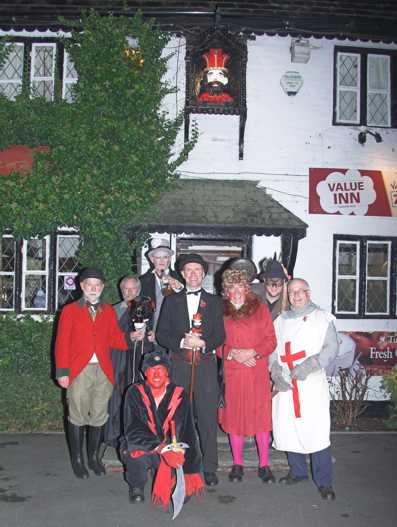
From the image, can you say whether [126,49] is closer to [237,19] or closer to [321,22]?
[237,19]

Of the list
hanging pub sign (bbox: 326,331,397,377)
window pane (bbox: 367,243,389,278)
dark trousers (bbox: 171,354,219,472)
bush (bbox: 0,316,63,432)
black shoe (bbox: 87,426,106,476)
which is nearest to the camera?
dark trousers (bbox: 171,354,219,472)

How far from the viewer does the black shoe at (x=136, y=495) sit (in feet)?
15.5

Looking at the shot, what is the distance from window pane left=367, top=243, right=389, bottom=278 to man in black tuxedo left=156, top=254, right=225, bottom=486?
16.2 feet

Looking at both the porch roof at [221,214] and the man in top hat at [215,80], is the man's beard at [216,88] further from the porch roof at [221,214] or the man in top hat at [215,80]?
the porch roof at [221,214]

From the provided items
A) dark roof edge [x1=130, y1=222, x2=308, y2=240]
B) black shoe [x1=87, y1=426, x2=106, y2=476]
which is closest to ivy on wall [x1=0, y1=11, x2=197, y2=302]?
dark roof edge [x1=130, y1=222, x2=308, y2=240]

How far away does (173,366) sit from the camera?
521 centimetres

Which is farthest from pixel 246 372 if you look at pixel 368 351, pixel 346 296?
pixel 346 296

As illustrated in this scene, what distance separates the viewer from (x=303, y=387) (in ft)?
16.5

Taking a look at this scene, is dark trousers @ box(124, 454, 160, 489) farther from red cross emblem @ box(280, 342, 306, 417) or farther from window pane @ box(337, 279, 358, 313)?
window pane @ box(337, 279, 358, 313)

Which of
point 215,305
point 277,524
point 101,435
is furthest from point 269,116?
point 277,524

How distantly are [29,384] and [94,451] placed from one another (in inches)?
91.8

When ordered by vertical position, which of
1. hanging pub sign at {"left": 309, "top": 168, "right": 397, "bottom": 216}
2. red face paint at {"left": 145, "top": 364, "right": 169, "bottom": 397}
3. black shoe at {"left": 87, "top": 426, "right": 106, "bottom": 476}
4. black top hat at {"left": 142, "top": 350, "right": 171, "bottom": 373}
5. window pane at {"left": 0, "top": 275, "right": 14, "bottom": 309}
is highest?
hanging pub sign at {"left": 309, "top": 168, "right": 397, "bottom": 216}

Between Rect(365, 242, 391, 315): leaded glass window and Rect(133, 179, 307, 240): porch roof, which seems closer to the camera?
Rect(133, 179, 307, 240): porch roof

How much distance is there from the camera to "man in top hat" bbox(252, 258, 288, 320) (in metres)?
5.92
